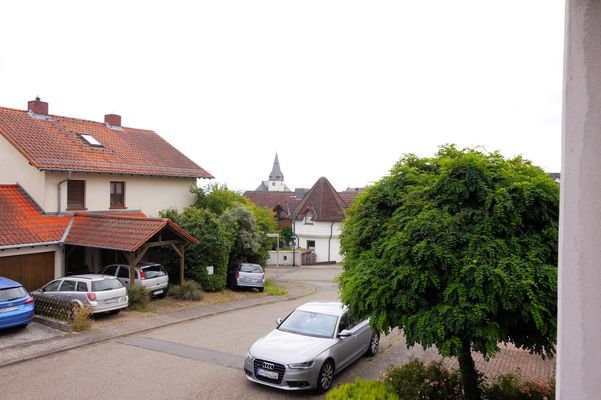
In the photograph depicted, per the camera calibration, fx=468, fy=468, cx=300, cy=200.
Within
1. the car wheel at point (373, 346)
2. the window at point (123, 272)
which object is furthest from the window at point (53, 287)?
the car wheel at point (373, 346)

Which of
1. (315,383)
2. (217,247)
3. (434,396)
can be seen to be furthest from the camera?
(217,247)

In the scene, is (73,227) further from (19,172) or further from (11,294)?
(11,294)

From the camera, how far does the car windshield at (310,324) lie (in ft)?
34.2

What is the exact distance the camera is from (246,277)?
22.3 m

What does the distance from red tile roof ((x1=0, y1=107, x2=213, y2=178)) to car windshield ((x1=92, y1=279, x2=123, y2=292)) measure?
6672 millimetres

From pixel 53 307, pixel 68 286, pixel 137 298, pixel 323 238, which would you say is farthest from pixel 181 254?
pixel 323 238

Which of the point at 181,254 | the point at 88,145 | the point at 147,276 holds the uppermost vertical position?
the point at 88,145

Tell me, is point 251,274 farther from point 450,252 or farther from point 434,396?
point 450,252

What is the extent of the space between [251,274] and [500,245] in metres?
17.0

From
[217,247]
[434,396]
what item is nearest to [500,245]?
[434,396]

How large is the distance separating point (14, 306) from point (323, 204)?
34.9 metres

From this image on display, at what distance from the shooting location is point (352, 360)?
1085 centimetres

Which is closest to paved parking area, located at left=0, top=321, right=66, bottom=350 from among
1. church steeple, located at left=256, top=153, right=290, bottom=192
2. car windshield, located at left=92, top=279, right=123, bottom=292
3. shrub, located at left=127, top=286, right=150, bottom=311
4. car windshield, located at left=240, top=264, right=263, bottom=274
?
car windshield, located at left=92, top=279, right=123, bottom=292

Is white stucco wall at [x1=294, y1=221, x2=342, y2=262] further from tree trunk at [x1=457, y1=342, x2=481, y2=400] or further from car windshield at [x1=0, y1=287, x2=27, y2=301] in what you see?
tree trunk at [x1=457, y1=342, x2=481, y2=400]
